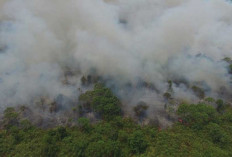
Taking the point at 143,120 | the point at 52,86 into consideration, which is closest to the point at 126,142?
the point at 143,120

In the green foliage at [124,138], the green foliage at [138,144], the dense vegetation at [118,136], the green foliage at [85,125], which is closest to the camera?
the green foliage at [124,138]

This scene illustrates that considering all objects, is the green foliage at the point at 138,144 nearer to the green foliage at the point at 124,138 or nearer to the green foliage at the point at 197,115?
the green foliage at the point at 124,138

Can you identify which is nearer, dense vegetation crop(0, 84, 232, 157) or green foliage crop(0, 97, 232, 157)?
green foliage crop(0, 97, 232, 157)

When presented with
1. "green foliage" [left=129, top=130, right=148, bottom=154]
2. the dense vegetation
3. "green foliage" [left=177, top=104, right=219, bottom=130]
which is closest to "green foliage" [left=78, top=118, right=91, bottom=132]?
the dense vegetation

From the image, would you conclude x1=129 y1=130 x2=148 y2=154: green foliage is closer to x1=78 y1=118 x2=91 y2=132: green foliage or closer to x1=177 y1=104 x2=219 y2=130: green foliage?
x1=78 y1=118 x2=91 y2=132: green foliage

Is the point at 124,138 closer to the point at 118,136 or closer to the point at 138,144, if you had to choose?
the point at 118,136

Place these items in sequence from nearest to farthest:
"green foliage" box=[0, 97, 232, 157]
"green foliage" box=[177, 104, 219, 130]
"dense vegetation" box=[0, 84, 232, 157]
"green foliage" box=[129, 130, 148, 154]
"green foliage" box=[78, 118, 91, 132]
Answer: "green foliage" box=[0, 97, 232, 157] → "dense vegetation" box=[0, 84, 232, 157] → "green foliage" box=[129, 130, 148, 154] → "green foliage" box=[177, 104, 219, 130] → "green foliage" box=[78, 118, 91, 132]

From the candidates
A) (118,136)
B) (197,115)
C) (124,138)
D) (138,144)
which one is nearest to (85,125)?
(118,136)

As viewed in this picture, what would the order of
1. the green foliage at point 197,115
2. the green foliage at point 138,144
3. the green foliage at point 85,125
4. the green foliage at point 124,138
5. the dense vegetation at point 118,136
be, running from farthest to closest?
the green foliage at point 85,125, the green foliage at point 197,115, the green foliage at point 138,144, the dense vegetation at point 118,136, the green foliage at point 124,138

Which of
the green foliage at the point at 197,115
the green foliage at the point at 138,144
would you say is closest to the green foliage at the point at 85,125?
the green foliage at the point at 138,144
